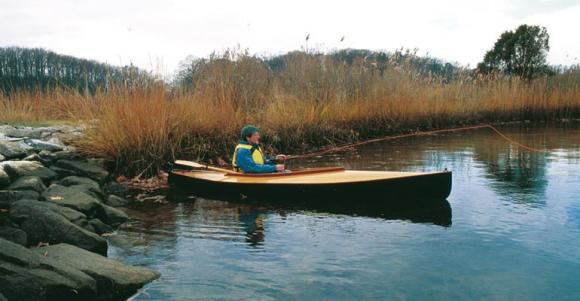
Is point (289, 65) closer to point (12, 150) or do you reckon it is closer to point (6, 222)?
point (12, 150)

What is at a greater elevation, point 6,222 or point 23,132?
point 23,132

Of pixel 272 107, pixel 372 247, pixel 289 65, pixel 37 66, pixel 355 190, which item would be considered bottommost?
pixel 372 247

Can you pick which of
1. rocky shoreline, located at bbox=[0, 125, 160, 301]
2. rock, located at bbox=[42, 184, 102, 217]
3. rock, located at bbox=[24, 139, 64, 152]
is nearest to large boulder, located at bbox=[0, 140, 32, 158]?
rocky shoreline, located at bbox=[0, 125, 160, 301]

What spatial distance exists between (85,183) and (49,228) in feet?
8.43

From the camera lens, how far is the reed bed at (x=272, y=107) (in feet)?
28.8

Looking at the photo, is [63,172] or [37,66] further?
[37,66]

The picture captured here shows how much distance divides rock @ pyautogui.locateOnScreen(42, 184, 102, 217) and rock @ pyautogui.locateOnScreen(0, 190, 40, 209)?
0.49 feet

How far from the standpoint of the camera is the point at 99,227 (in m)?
5.74

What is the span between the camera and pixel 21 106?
13.1m

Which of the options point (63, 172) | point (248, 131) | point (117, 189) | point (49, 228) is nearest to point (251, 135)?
point (248, 131)

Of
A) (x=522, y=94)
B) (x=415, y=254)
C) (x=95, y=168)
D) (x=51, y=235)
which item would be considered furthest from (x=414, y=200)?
(x=522, y=94)

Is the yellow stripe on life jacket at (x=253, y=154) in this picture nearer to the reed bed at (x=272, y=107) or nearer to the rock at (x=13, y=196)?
the reed bed at (x=272, y=107)

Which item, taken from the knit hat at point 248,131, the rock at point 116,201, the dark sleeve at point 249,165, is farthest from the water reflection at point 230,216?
the knit hat at point 248,131

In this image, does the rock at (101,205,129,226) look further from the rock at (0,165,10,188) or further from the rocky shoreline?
the rock at (0,165,10,188)
